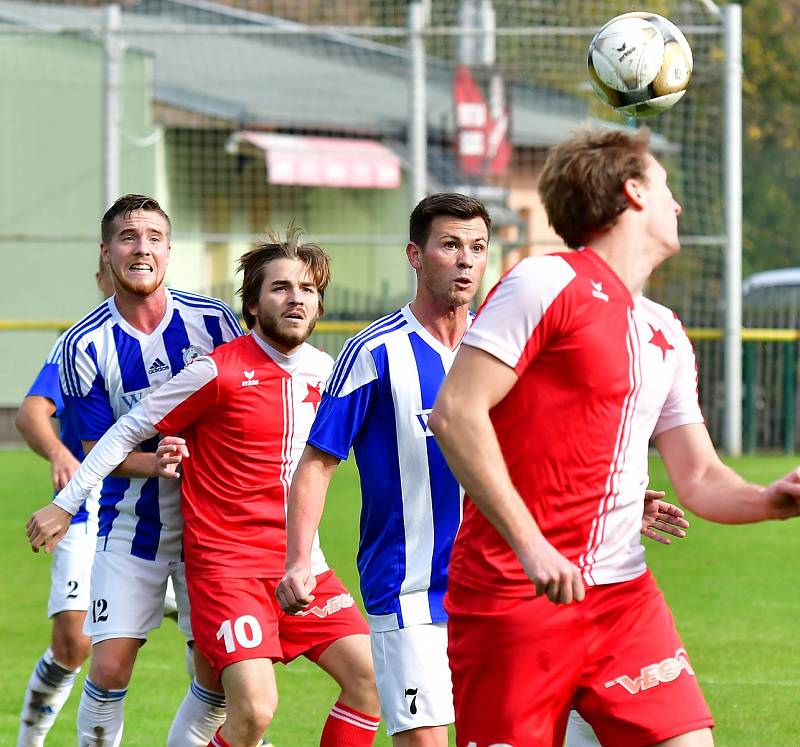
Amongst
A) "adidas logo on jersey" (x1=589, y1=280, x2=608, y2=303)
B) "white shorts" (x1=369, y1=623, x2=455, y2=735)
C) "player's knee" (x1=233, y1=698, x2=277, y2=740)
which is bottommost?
"player's knee" (x1=233, y1=698, x2=277, y2=740)

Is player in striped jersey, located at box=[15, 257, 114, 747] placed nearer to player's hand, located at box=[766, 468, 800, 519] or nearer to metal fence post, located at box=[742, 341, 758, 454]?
player's hand, located at box=[766, 468, 800, 519]

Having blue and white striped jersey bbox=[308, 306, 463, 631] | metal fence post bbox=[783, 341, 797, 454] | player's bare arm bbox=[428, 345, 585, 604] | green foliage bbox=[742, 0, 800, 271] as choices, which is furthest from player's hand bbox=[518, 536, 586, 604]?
green foliage bbox=[742, 0, 800, 271]

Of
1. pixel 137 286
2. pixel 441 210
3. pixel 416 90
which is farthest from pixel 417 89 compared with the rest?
pixel 441 210

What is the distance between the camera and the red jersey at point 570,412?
10.9ft

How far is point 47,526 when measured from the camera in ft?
15.8

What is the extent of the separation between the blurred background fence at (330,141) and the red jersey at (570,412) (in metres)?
13.1

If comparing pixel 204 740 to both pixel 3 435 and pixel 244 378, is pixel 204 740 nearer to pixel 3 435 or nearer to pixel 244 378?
pixel 244 378

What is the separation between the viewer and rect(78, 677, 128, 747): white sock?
16.8ft

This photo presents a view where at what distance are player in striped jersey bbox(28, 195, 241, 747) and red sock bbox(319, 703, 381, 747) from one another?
523 mm

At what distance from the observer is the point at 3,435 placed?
18875 millimetres

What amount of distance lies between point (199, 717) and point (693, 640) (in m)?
3.48

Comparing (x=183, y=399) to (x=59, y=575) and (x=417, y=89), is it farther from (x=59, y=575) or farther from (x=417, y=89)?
(x=417, y=89)

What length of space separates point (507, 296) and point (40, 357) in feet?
50.8

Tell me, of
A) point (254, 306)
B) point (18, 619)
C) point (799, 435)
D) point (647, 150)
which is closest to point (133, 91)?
point (799, 435)
